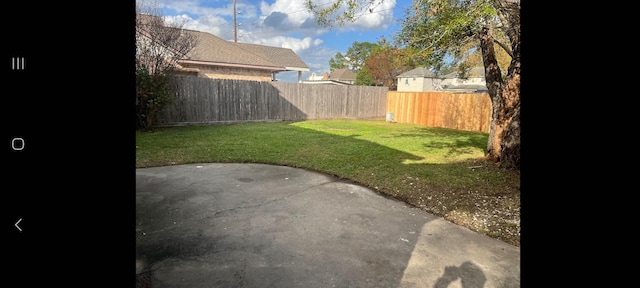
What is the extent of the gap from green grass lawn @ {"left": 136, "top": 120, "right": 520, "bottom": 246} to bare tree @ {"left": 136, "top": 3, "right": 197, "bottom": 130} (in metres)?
0.78

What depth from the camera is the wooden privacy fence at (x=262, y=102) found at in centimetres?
1201

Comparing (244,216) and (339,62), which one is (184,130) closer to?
(244,216)

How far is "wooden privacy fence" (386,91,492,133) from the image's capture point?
1267cm

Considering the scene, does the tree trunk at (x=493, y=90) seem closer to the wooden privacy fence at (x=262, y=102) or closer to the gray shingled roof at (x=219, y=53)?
the wooden privacy fence at (x=262, y=102)

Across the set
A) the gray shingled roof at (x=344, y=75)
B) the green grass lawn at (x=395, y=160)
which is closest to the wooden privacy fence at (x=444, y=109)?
the green grass lawn at (x=395, y=160)

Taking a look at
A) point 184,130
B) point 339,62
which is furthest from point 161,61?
point 339,62

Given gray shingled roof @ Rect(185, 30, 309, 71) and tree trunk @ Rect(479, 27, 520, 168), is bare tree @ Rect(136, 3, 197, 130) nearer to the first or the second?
gray shingled roof @ Rect(185, 30, 309, 71)

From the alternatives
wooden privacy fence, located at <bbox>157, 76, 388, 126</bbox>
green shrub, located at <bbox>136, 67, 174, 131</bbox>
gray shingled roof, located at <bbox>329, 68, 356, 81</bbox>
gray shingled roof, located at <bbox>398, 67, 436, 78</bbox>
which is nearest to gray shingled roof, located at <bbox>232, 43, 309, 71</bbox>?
wooden privacy fence, located at <bbox>157, 76, 388, 126</bbox>

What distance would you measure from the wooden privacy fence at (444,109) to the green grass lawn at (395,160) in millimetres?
2171

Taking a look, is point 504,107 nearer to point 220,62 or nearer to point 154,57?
point 154,57

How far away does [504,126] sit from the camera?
644 cm

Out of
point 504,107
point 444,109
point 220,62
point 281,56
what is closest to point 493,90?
point 504,107

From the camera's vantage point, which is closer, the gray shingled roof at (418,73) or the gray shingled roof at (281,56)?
the gray shingled roof at (281,56)
